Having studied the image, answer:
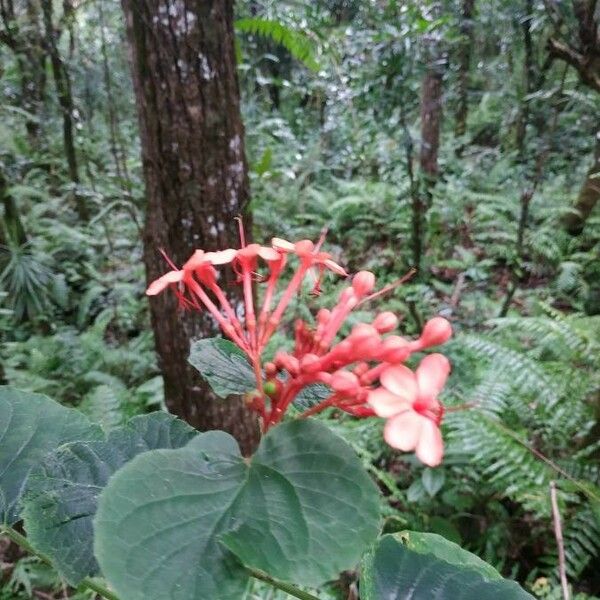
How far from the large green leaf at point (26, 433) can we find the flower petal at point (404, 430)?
13.3 inches

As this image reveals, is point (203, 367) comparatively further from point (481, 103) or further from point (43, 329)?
point (481, 103)

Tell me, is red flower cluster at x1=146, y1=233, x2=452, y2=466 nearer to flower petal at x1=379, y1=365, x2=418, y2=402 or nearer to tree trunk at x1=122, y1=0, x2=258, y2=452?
flower petal at x1=379, y1=365, x2=418, y2=402

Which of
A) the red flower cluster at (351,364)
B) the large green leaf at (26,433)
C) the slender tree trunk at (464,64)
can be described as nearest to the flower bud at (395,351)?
the red flower cluster at (351,364)

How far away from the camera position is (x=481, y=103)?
7.84 meters

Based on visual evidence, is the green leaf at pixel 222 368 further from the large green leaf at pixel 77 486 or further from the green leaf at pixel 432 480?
the green leaf at pixel 432 480

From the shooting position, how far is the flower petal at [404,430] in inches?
14.5

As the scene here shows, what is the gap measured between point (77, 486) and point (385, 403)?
0.99ft

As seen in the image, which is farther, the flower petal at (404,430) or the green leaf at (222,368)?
the green leaf at (222,368)

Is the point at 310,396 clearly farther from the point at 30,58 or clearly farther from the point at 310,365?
the point at 30,58

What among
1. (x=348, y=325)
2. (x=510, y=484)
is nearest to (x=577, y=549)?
(x=510, y=484)

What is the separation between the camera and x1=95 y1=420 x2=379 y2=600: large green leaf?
1.20 ft

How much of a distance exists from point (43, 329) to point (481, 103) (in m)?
6.51

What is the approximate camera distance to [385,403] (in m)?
0.39

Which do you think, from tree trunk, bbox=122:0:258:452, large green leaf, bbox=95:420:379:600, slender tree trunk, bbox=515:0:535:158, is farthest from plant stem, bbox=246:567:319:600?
slender tree trunk, bbox=515:0:535:158
